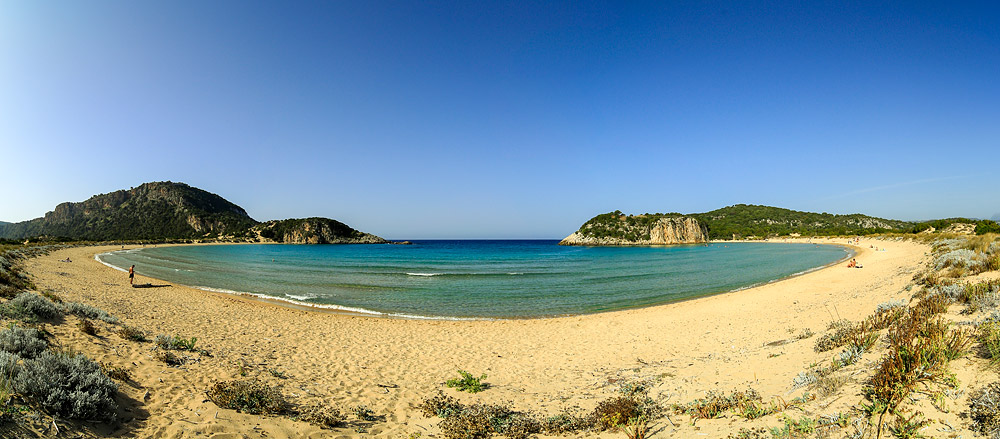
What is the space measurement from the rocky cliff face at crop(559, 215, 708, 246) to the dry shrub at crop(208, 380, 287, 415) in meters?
130

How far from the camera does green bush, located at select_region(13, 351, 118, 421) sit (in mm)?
4734

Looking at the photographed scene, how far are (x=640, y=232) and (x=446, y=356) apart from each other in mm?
130786

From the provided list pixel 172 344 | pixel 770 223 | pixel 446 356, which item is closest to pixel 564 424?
pixel 446 356

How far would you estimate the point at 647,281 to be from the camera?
3031cm

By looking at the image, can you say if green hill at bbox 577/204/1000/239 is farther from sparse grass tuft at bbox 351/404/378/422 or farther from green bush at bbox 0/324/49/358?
green bush at bbox 0/324/49/358

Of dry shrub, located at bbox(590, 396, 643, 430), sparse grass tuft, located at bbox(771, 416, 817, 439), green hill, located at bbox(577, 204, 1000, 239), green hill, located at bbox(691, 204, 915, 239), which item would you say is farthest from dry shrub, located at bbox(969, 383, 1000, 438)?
green hill, located at bbox(691, 204, 915, 239)

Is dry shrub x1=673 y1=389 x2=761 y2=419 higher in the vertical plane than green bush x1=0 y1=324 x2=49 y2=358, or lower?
lower

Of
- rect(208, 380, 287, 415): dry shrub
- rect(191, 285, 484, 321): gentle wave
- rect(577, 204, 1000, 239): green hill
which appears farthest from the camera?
rect(577, 204, 1000, 239): green hill

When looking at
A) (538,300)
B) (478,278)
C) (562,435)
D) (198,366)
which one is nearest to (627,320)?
(538,300)

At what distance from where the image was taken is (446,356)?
11.8 m

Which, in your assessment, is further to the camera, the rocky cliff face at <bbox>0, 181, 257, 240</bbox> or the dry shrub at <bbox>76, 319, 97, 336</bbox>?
the rocky cliff face at <bbox>0, 181, 257, 240</bbox>

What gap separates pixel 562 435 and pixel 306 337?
1148 cm

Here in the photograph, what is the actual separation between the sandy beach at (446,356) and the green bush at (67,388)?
444 millimetres

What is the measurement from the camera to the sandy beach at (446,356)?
6.20 metres
